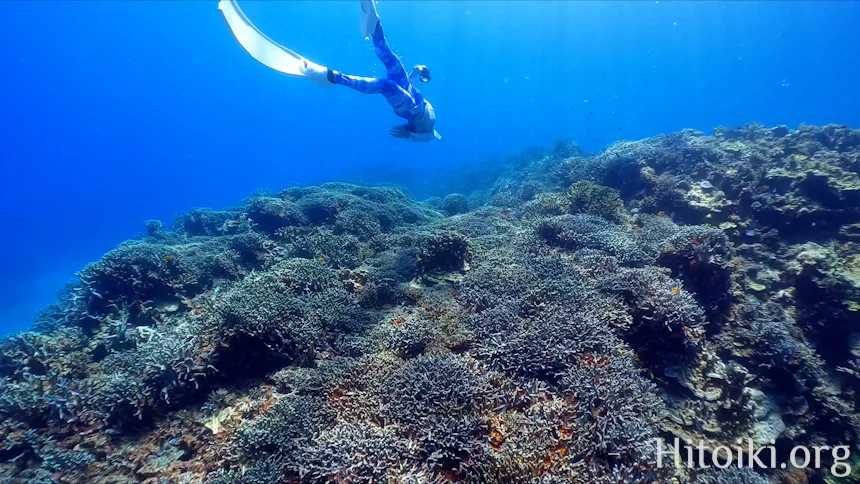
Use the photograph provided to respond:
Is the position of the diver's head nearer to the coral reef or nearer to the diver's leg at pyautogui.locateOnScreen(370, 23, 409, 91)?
the diver's leg at pyautogui.locateOnScreen(370, 23, 409, 91)

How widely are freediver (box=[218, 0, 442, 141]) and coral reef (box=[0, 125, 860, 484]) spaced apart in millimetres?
3529

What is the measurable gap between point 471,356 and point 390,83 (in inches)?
267

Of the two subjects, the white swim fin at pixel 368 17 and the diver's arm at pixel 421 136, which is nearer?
the white swim fin at pixel 368 17

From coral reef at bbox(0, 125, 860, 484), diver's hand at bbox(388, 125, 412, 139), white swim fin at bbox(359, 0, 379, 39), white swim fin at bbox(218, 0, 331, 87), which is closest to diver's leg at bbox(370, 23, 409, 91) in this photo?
white swim fin at bbox(359, 0, 379, 39)

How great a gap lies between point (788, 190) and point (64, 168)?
166266mm

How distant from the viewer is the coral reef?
4.18 meters

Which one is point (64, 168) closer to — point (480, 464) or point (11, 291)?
point (11, 291)

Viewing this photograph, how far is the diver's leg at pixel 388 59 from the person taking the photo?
8.67 metres

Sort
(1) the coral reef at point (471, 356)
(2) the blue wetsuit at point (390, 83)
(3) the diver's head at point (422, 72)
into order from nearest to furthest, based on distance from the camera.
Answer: (1) the coral reef at point (471, 356) < (2) the blue wetsuit at point (390, 83) < (3) the diver's head at point (422, 72)

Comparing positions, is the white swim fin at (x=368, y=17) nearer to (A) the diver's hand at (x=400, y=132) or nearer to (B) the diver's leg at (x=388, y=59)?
(B) the diver's leg at (x=388, y=59)

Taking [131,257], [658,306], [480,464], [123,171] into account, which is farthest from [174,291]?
[123,171]

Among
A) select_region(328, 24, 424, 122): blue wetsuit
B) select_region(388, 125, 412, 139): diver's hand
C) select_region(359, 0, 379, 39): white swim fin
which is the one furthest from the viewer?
select_region(388, 125, 412, 139): diver's hand

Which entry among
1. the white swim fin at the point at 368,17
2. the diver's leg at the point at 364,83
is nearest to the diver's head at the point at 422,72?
the diver's leg at the point at 364,83

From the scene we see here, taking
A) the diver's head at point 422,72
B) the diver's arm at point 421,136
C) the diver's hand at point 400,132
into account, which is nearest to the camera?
the diver's head at point 422,72
